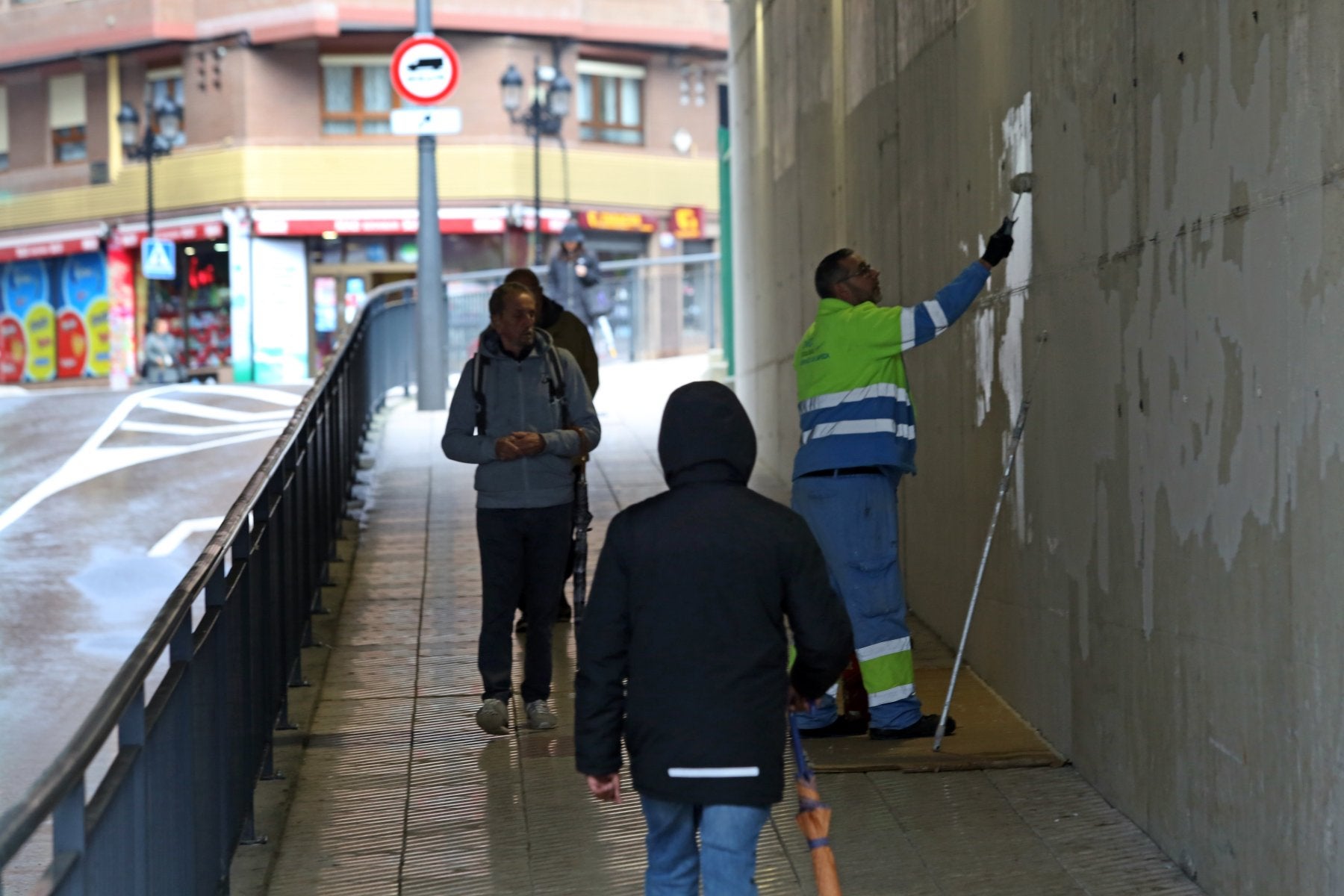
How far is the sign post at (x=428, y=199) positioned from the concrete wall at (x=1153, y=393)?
35.2 ft

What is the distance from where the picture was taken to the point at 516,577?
688 cm

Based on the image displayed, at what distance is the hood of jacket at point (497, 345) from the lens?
689cm

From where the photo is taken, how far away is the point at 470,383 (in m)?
6.93

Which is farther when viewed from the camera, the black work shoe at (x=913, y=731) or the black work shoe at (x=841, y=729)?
the black work shoe at (x=841, y=729)

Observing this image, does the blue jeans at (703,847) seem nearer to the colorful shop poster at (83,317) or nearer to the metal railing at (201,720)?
the metal railing at (201,720)

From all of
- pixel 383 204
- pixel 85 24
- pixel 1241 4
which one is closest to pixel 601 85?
pixel 383 204

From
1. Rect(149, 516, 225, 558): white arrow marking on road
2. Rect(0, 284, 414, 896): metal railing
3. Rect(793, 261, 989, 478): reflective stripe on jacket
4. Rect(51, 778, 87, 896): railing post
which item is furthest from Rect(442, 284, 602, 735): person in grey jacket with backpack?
Rect(149, 516, 225, 558): white arrow marking on road

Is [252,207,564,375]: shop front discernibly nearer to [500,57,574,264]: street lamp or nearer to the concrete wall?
[500,57,574,264]: street lamp

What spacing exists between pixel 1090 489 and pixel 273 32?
107ft

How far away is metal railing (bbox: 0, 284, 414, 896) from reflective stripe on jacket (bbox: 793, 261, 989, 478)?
6.56ft

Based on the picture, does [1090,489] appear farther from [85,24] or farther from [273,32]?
[85,24]

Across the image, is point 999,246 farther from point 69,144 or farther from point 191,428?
point 69,144

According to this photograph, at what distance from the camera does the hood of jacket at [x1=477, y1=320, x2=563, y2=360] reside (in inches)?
271

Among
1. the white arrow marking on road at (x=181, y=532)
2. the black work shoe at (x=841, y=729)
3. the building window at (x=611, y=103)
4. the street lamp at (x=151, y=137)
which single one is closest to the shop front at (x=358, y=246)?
the street lamp at (x=151, y=137)
